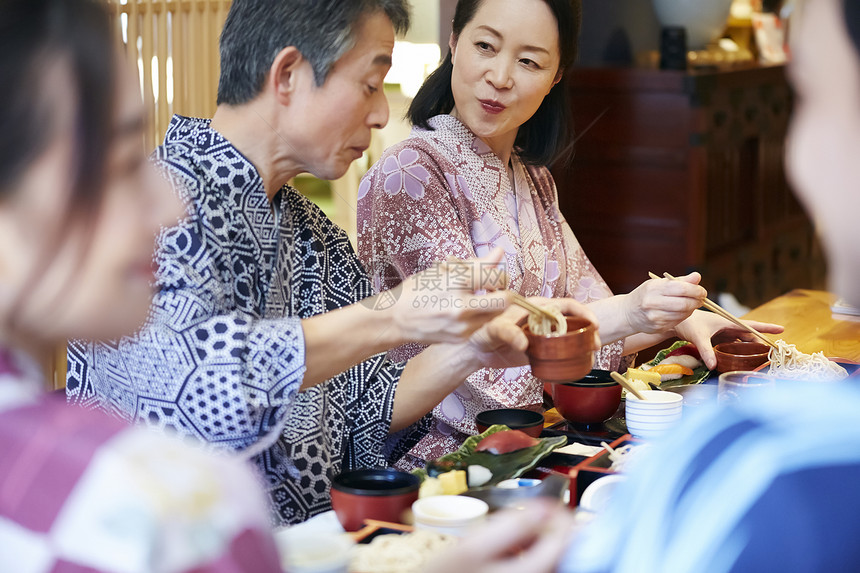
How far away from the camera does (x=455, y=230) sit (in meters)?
2.23

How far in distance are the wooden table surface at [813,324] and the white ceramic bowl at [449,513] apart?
51.4 inches

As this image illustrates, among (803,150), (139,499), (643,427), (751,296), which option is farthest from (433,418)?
(751,296)

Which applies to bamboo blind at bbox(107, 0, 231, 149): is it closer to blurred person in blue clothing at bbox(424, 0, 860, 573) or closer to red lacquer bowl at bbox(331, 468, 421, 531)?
red lacquer bowl at bbox(331, 468, 421, 531)

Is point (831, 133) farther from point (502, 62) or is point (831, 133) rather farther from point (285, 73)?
point (502, 62)

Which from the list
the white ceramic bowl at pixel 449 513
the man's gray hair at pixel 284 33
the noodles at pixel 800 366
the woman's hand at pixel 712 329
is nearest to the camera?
the white ceramic bowl at pixel 449 513

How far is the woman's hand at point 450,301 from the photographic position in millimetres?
1520

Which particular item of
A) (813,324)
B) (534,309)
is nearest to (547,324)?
(534,309)

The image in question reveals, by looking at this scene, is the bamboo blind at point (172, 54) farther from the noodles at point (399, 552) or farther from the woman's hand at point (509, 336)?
the noodles at point (399, 552)

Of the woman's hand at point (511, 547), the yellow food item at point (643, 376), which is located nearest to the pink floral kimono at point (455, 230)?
the yellow food item at point (643, 376)

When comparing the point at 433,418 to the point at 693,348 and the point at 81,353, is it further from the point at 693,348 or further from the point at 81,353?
the point at 81,353

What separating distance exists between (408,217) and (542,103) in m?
0.62

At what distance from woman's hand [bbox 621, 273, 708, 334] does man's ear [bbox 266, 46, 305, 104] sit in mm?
914

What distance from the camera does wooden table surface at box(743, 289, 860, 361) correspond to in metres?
2.40

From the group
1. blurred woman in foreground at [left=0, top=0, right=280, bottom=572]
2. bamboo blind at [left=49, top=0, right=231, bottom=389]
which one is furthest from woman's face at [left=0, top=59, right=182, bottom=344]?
bamboo blind at [left=49, top=0, right=231, bottom=389]
